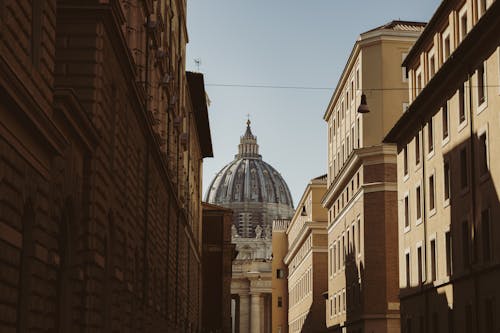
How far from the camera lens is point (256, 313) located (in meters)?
170

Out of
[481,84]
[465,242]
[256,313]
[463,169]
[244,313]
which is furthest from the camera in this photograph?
[244,313]

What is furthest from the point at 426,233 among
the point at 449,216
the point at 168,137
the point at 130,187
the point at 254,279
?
the point at 254,279

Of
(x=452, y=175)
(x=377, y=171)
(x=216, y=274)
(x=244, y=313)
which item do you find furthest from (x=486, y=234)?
(x=244, y=313)

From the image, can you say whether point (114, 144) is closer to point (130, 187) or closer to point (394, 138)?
point (130, 187)

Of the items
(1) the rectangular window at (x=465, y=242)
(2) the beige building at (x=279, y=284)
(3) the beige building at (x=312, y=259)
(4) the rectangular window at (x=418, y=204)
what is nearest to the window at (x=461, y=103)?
(1) the rectangular window at (x=465, y=242)

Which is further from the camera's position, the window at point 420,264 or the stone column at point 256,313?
the stone column at point 256,313

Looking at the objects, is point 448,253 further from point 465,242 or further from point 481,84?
point 481,84

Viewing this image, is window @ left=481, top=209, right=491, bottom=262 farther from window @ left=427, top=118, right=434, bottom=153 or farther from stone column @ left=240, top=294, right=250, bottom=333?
stone column @ left=240, top=294, right=250, bottom=333

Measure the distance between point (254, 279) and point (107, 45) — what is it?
149 m

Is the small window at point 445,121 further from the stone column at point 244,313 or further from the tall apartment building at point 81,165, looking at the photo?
the stone column at point 244,313

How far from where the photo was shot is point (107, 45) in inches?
918

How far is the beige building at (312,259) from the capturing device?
298 feet

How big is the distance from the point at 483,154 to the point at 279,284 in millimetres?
103178

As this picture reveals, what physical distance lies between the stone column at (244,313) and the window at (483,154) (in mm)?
136465
